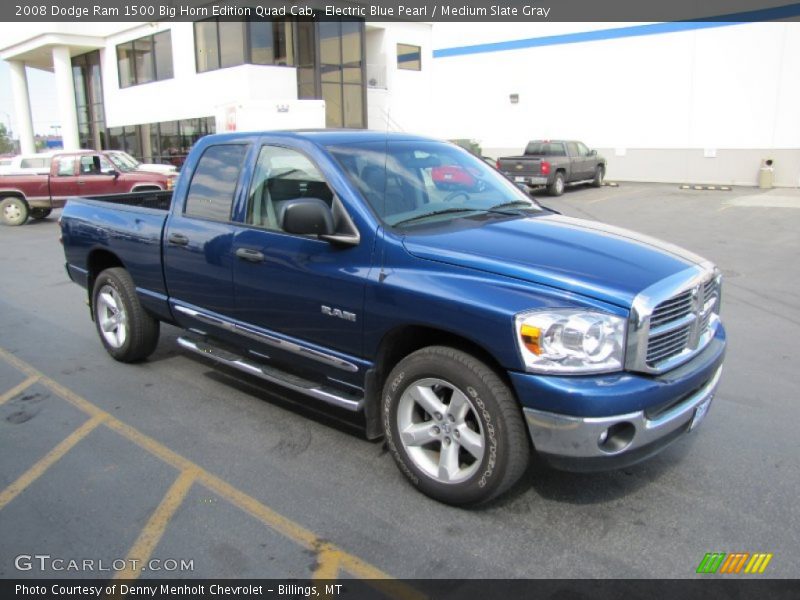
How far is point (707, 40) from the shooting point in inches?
980

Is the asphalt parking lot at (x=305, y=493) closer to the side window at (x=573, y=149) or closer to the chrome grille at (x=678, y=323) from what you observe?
the chrome grille at (x=678, y=323)

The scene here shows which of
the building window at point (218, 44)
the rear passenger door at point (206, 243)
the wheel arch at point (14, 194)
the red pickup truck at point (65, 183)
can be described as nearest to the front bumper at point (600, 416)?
the rear passenger door at point (206, 243)

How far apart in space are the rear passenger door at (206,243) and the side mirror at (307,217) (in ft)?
3.07

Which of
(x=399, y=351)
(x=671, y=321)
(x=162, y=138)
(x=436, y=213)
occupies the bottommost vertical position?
(x=399, y=351)

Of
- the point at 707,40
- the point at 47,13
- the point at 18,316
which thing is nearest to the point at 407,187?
the point at 18,316

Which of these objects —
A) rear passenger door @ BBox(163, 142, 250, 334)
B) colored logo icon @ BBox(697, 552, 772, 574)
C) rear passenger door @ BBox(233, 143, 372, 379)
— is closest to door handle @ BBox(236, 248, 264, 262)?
rear passenger door @ BBox(233, 143, 372, 379)

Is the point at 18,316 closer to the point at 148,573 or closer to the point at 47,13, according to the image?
the point at 148,573

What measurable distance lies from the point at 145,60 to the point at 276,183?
30607 millimetres

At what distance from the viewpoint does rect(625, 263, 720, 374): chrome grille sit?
2.98 m

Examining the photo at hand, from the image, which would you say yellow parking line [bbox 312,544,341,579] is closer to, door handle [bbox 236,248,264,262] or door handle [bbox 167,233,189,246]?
door handle [bbox 236,248,264,262]

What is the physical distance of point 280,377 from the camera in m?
4.19

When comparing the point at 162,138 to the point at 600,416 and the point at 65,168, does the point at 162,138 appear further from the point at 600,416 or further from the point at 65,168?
the point at 600,416

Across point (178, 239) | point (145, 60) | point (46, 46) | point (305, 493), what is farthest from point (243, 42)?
point (305, 493)

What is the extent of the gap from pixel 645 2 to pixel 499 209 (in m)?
26.7
